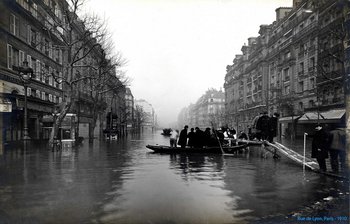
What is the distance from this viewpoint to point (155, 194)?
24.6ft

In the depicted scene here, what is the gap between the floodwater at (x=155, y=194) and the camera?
5.83m

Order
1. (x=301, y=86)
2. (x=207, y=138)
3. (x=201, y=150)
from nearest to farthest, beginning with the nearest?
(x=201, y=150) → (x=207, y=138) → (x=301, y=86)

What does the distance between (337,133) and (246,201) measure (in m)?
6.00

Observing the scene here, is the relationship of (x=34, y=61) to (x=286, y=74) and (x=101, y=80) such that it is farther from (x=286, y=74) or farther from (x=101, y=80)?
(x=286, y=74)

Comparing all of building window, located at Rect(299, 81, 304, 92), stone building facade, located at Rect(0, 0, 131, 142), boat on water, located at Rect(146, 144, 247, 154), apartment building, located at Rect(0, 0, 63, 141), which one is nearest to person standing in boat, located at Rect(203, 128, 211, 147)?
boat on water, located at Rect(146, 144, 247, 154)

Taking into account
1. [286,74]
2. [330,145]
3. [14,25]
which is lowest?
→ [330,145]

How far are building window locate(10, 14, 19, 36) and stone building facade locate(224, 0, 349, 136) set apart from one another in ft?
82.9

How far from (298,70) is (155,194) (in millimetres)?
44100

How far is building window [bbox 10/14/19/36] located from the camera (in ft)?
84.2

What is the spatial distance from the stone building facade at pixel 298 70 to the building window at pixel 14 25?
82.9 ft

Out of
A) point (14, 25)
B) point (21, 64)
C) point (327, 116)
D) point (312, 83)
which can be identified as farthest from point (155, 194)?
point (312, 83)

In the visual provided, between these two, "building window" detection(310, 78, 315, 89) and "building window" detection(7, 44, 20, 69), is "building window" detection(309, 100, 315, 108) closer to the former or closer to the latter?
"building window" detection(310, 78, 315, 89)

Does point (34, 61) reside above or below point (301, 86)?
above

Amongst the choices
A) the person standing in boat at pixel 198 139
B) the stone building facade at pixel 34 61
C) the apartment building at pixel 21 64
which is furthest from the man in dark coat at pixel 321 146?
the apartment building at pixel 21 64
